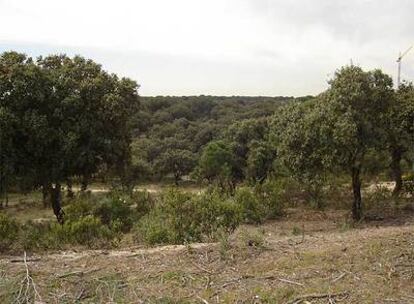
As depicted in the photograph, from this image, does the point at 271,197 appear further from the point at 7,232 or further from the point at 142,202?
the point at 7,232

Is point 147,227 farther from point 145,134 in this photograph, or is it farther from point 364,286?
point 145,134

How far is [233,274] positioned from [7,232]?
21.5 feet

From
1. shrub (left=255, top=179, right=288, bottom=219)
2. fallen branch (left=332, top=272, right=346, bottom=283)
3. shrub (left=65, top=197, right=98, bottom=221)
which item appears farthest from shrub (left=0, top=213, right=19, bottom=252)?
shrub (left=255, top=179, right=288, bottom=219)

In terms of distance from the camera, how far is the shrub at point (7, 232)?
34.6ft

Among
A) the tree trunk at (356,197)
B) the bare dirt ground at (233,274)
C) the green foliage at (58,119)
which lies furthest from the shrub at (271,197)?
the bare dirt ground at (233,274)

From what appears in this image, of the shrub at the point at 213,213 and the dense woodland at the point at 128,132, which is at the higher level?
the dense woodland at the point at 128,132

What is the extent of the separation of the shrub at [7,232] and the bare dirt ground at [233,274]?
3.61 metres

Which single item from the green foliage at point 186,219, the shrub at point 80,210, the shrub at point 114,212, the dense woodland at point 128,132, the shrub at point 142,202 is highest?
the dense woodland at point 128,132

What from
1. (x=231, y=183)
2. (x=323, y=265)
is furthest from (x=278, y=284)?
(x=231, y=183)

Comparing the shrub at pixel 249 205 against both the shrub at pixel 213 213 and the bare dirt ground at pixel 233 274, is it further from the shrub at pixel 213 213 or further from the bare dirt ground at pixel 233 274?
the bare dirt ground at pixel 233 274

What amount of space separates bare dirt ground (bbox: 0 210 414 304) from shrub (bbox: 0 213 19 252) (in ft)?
11.8

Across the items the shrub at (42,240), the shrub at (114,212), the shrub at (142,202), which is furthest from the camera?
the shrub at (142,202)

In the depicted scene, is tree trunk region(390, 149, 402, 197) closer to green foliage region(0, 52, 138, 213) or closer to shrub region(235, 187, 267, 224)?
shrub region(235, 187, 267, 224)

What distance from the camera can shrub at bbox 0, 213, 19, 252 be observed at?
34.6 ft
